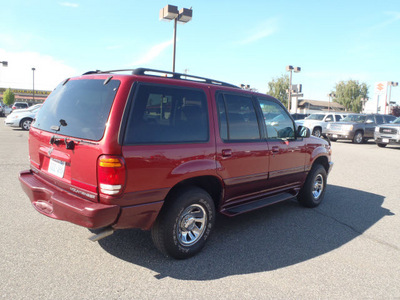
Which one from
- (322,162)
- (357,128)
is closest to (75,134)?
(322,162)

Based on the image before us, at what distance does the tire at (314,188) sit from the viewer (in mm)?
5184

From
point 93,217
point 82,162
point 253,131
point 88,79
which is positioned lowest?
point 93,217

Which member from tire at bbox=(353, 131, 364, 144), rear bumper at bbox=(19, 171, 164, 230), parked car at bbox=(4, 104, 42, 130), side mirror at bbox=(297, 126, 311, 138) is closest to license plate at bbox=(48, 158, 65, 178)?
rear bumper at bbox=(19, 171, 164, 230)

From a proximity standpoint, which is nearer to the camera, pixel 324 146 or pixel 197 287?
pixel 197 287

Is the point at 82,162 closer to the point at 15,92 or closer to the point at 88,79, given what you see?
the point at 88,79

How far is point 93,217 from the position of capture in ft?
8.78

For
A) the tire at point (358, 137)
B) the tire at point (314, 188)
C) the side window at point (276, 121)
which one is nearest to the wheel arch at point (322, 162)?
the tire at point (314, 188)

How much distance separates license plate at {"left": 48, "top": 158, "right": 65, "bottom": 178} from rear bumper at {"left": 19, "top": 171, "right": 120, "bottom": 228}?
153 mm

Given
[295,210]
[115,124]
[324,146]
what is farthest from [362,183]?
[115,124]

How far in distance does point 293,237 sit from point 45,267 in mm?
2853

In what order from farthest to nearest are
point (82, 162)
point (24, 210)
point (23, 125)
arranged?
point (23, 125) < point (24, 210) < point (82, 162)

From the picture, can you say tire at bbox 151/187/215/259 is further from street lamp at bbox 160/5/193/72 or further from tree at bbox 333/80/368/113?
tree at bbox 333/80/368/113

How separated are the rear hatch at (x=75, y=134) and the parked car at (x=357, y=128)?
709 inches

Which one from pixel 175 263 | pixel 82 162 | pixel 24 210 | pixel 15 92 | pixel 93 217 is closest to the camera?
pixel 93 217
